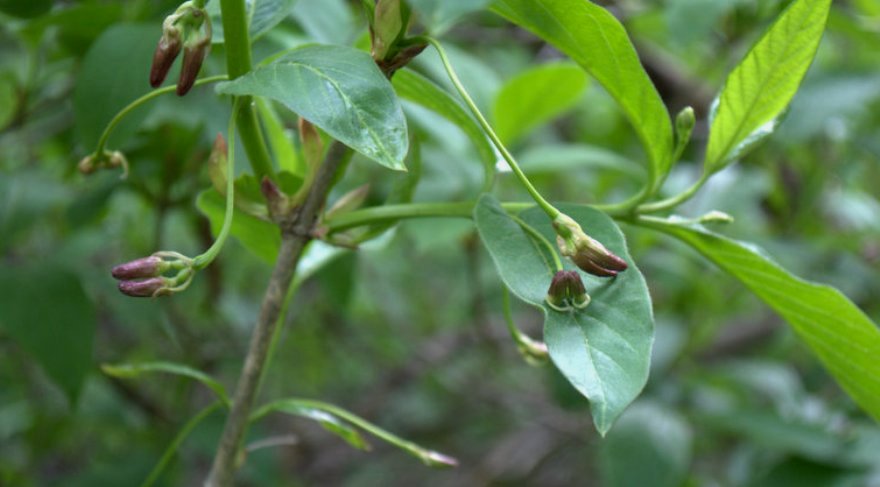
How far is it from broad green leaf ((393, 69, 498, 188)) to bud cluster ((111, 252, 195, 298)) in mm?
186

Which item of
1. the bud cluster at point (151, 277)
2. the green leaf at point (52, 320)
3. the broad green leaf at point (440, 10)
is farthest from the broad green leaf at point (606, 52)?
the green leaf at point (52, 320)

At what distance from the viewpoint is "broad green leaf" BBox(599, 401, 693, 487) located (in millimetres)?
1189

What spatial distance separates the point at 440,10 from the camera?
1.20ft

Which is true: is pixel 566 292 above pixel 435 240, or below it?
above

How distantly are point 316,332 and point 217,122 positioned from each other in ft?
3.08

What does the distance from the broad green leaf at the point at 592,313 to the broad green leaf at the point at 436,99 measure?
0.28ft

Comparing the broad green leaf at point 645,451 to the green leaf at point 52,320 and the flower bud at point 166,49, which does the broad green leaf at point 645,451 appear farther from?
the flower bud at point 166,49

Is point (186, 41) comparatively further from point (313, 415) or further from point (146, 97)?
point (313, 415)

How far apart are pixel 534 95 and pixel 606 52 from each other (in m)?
0.50

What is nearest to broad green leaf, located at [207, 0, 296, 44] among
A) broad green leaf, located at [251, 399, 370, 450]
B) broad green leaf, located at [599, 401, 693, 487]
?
broad green leaf, located at [251, 399, 370, 450]

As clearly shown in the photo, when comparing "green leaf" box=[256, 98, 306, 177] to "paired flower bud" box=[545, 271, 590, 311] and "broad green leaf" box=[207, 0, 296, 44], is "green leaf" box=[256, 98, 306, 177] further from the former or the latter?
"paired flower bud" box=[545, 271, 590, 311]

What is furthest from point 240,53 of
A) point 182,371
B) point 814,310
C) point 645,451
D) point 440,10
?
point 645,451

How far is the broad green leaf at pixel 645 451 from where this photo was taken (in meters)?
1.19

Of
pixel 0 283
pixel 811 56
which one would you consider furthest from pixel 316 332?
pixel 811 56
